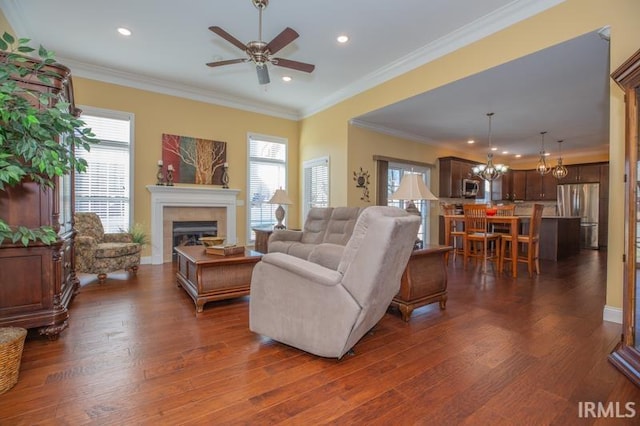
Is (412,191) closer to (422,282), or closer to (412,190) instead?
(412,190)

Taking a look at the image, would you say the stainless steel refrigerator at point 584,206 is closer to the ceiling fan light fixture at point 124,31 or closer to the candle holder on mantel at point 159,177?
the candle holder on mantel at point 159,177

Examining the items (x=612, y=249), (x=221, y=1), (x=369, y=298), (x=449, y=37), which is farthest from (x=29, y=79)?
(x=612, y=249)

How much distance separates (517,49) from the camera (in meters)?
3.29

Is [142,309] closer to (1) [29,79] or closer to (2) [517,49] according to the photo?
(1) [29,79]

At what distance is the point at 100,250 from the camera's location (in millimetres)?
3916

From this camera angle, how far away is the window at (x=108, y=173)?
16.1 ft

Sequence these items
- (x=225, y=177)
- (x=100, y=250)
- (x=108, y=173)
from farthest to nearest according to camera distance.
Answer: (x=225, y=177)
(x=108, y=173)
(x=100, y=250)

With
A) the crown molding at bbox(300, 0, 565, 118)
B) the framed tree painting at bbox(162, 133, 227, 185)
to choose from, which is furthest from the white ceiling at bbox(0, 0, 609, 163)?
the framed tree painting at bbox(162, 133, 227, 185)

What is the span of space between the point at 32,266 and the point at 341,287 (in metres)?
2.35

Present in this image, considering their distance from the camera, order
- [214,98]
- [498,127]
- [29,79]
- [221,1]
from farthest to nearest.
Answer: [498,127] → [214,98] → [221,1] → [29,79]

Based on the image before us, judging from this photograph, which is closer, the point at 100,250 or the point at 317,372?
the point at 317,372

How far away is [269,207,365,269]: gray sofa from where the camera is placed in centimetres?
383

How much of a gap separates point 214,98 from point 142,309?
4.39m

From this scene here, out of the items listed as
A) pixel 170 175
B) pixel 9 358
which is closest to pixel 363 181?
pixel 170 175
